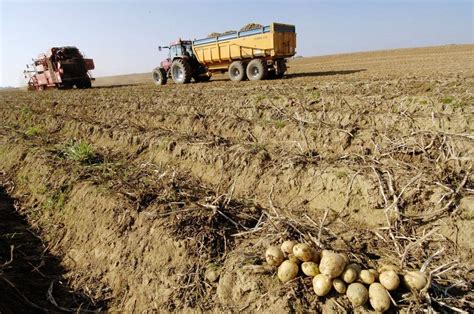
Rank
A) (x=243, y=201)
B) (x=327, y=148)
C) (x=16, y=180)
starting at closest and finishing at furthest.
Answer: (x=243, y=201), (x=327, y=148), (x=16, y=180)

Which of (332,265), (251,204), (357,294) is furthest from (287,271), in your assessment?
(251,204)

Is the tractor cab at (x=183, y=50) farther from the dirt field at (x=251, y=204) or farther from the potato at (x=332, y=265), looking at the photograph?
the potato at (x=332, y=265)

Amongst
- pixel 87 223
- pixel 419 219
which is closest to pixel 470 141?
pixel 419 219

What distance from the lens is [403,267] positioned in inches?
108

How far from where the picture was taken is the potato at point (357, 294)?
2408 mm

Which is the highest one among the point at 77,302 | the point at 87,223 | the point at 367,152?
the point at 367,152

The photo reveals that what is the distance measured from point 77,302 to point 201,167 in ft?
8.77

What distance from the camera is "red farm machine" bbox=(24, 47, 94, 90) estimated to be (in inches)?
836

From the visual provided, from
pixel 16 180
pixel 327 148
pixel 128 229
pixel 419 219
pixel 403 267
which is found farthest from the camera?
pixel 16 180

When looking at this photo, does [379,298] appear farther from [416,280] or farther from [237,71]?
A: [237,71]

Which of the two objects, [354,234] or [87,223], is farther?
[87,223]

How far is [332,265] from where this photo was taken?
2.46m

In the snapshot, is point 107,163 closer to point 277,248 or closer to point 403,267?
point 277,248

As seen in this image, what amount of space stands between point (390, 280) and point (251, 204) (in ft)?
6.40
